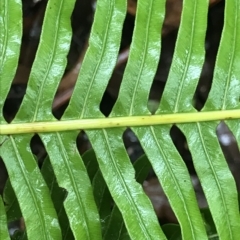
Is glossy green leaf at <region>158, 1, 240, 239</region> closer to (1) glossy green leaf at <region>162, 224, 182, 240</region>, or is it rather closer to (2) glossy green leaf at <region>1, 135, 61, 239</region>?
(1) glossy green leaf at <region>162, 224, 182, 240</region>

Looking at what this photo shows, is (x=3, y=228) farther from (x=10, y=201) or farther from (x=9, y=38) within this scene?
(x=9, y=38)

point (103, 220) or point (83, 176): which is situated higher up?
point (83, 176)

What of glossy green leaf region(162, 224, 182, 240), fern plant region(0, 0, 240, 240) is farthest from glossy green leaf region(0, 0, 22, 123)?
glossy green leaf region(162, 224, 182, 240)

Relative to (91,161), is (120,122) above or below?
above

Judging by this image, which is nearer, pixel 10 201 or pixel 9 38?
pixel 9 38

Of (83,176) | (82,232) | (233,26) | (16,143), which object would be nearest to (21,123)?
(16,143)

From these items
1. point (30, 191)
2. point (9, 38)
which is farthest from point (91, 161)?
point (9, 38)

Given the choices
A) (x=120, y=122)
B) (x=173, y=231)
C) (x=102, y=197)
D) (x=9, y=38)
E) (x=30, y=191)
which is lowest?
(x=173, y=231)

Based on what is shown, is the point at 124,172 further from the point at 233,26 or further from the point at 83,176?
the point at 233,26

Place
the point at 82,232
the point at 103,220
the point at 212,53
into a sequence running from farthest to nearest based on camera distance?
1. the point at 212,53
2. the point at 103,220
3. the point at 82,232
